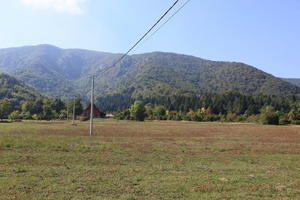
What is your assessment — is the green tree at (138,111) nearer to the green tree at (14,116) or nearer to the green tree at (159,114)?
the green tree at (159,114)

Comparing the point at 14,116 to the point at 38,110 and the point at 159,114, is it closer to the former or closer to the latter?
the point at 38,110

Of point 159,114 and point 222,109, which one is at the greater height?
point 222,109

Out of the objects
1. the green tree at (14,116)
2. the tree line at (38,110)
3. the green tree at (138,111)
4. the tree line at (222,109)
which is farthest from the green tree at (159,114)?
the green tree at (14,116)

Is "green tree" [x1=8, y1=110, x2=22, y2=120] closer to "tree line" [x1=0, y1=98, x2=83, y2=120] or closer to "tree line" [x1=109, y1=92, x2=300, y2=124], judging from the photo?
"tree line" [x1=0, y1=98, x2=83, y2=120]

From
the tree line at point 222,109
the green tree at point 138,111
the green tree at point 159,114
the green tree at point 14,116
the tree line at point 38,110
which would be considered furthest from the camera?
the green tree at point 159,114

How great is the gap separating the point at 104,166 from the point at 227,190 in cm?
729

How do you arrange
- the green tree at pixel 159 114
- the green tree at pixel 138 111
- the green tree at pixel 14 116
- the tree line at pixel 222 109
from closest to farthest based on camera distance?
the green tree at pixel 14 116 → the green tree at pixel 138 111 → the tree line at pixel 222 109 → the green tree at pixel 159 114

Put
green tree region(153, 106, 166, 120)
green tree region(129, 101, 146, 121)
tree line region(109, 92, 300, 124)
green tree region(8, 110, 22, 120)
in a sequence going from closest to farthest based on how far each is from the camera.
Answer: green tree region(8, 110, 22, 120)
green tree region(129, 101, 146, 121)
tree line region(109, 92, 300, 124)
green tree region(153, 106, 166, 120)

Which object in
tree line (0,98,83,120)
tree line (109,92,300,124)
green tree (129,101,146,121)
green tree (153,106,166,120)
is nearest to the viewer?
tree line (0,98,83,120)

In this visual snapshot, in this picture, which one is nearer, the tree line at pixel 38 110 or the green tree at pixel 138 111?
the tree line at pixel 38 110

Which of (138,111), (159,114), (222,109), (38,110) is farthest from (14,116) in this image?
(222,109)

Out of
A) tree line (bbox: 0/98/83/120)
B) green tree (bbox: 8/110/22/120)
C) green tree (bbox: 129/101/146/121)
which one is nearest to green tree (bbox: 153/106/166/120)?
green tree (bbox: 129/101/146/121)

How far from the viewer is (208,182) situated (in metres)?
12.0

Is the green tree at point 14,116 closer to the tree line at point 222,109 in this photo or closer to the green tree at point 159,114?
the tree line at point 222,109
